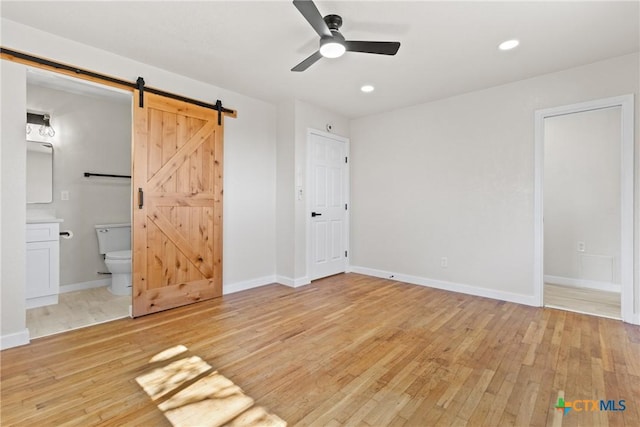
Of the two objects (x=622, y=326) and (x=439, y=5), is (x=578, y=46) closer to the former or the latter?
(x=439, y=5)

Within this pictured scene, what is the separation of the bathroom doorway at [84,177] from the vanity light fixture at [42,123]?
2.0 inches

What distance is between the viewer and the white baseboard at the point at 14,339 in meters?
2.43

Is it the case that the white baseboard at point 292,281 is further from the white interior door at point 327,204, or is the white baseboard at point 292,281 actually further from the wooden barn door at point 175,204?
the wooden barn door at point 175,204

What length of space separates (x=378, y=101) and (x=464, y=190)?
1730mm

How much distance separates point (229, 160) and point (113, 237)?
203 centimetres

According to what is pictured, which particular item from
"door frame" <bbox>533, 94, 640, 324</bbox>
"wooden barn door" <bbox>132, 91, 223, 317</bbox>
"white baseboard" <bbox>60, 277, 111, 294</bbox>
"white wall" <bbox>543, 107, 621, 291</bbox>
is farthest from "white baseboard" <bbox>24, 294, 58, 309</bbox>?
"white wall" <bbox>543, 107, 621, 291</bbox>

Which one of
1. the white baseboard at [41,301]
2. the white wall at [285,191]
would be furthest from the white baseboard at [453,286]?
the white baseboard at [41,301]

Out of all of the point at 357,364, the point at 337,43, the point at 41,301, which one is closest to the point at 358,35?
the point at 337,43

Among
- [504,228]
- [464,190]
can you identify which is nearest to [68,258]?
[464,190]

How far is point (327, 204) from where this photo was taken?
16.2 ft

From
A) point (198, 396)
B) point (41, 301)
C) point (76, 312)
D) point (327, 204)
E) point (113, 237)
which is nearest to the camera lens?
point (198, 396)

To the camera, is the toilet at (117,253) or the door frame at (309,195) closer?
the toilet at (117,253)

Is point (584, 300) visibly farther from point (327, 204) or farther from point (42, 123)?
point (42, 123)

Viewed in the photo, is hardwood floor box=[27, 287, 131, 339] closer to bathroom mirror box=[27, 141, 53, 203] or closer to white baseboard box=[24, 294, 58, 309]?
white baseboard box=[24, 294, 58, 309]
